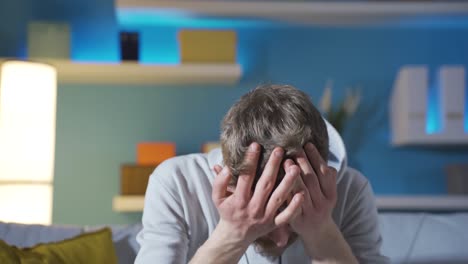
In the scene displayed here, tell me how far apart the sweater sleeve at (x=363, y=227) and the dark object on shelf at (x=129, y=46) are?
168 centimetres

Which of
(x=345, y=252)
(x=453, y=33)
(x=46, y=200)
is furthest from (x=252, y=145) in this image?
(x=453, y=33)

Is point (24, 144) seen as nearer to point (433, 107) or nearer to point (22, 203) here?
point (22, 203)

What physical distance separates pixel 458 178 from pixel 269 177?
204cm

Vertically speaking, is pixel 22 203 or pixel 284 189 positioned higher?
pixel 284 189

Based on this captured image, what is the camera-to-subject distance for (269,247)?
4.81ft

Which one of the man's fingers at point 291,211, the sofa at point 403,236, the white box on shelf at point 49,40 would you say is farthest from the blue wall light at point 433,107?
the man's fingers at point 291,211

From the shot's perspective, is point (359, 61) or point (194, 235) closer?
point (194, 235)

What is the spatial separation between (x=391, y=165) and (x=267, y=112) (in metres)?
2.04

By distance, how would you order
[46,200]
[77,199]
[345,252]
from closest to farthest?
[345,252] < [46,200] < [77,199]

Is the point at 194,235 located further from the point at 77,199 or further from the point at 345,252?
the point at 77,199

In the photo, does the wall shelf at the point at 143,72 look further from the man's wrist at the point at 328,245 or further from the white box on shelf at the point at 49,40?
the man's wrist at the point at 328,245

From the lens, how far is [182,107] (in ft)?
10.7

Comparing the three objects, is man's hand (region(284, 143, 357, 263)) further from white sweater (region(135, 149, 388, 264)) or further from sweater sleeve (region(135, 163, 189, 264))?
sweater sleeve (region(135, 163, 189, 264))

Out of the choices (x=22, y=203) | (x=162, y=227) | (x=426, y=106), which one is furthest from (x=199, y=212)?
(x=426, y=106)
